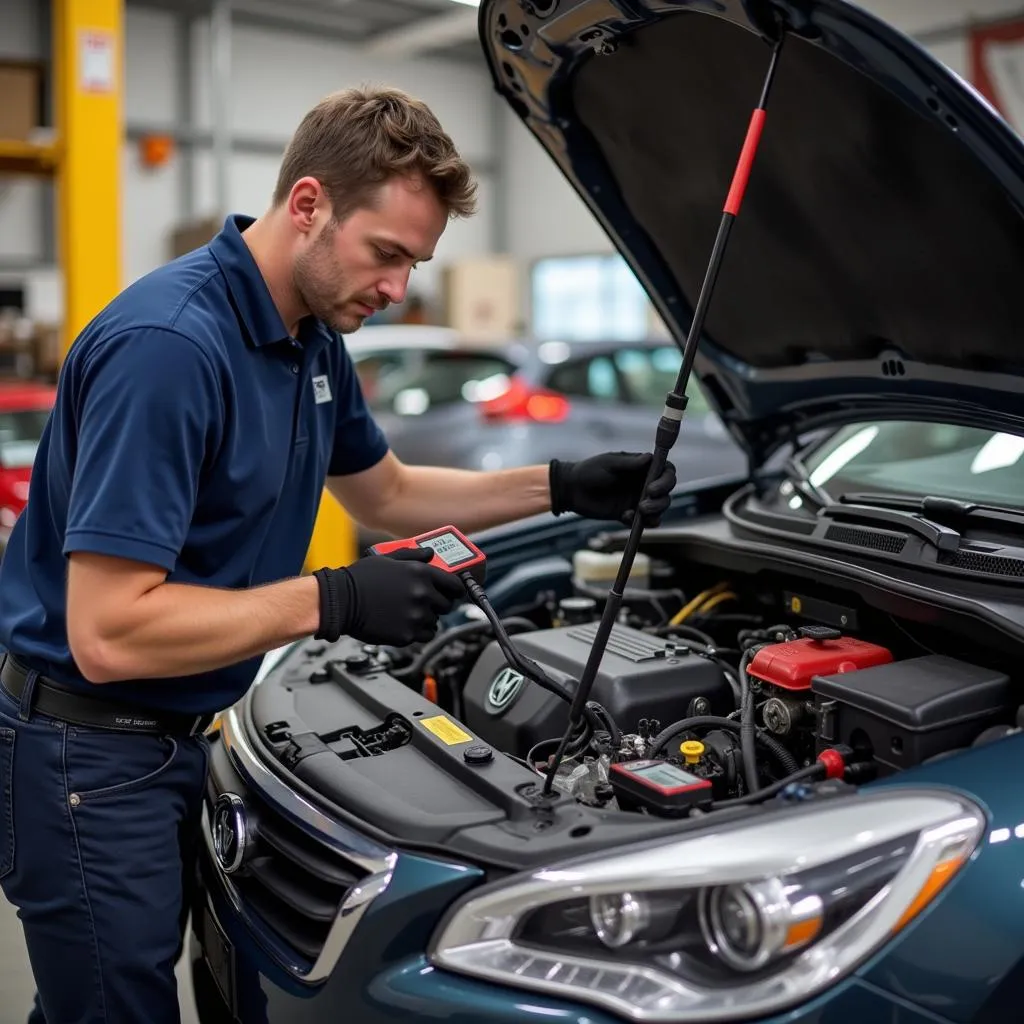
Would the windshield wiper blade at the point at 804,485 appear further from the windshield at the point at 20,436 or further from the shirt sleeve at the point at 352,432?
the windshield at the point at 20,436

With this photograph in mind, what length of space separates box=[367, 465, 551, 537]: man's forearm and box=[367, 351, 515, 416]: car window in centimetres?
397

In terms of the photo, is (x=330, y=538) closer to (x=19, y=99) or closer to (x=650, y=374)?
(x=650, y=374)

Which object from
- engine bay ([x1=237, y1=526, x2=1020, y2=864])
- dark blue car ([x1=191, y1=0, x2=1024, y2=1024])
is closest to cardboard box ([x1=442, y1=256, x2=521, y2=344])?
dark blue car ([x1=191, y1=0, x2=1024, y2=1024])

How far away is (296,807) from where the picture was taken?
63.6 inches

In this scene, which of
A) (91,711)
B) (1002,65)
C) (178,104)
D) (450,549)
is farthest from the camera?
(178,104)

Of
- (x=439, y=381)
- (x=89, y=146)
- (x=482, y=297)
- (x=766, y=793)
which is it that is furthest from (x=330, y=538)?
(x=482, y=297)

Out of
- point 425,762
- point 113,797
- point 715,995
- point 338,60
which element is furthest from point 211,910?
point 338,60

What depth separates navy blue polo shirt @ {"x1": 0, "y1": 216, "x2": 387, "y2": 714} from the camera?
151cm

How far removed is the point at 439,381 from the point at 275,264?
483 centimetres

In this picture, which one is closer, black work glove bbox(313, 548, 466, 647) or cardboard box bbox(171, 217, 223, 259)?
black work glove bbox(313, 548, 466, 647)

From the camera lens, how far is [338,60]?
1392 centimetres

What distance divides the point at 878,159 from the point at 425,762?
3.95ft

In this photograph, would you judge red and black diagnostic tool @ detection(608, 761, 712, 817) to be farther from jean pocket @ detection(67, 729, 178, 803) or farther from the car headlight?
jean pocket @ detection(67, 729, 178, 803)

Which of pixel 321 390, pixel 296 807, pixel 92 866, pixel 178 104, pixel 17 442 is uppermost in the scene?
pixel 178 104
